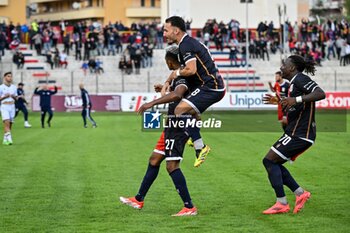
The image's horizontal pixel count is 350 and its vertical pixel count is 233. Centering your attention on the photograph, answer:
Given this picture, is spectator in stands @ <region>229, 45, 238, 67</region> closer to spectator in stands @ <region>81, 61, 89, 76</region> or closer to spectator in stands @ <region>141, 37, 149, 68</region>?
spectator in stands @ <region>141, 37, 149, 68</region>

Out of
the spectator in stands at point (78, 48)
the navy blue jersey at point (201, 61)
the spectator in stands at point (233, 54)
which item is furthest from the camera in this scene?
the spectator in stands at point (78, 48)

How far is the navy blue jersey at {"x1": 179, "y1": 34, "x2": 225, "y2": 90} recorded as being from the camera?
1149 centimetres

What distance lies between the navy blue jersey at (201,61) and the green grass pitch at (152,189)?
1742 mm

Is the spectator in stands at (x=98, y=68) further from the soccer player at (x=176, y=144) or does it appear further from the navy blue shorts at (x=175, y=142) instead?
the navy blue shorts at (x=175, y=142)

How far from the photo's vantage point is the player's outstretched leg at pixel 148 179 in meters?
12.3

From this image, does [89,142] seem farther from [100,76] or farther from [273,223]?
[100,76]

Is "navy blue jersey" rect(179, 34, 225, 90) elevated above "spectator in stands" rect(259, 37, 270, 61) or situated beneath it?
elevated above

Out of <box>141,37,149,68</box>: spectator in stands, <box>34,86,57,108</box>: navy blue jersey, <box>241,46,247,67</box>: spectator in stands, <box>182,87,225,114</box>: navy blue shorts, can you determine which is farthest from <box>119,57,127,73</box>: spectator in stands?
<box>182,87,225,114</box>: navy blue shorts

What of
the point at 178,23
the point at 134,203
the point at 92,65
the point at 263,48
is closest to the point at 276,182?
the point at 134,203

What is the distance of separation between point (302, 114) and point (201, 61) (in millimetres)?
1569

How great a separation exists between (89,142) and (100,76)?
33.7 meters

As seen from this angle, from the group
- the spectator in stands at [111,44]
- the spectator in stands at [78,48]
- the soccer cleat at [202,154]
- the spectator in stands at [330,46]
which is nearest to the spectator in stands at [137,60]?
the spectator in stands at [111,44]

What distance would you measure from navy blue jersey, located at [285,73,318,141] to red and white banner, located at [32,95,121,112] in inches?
1686

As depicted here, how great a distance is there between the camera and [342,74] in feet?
206
